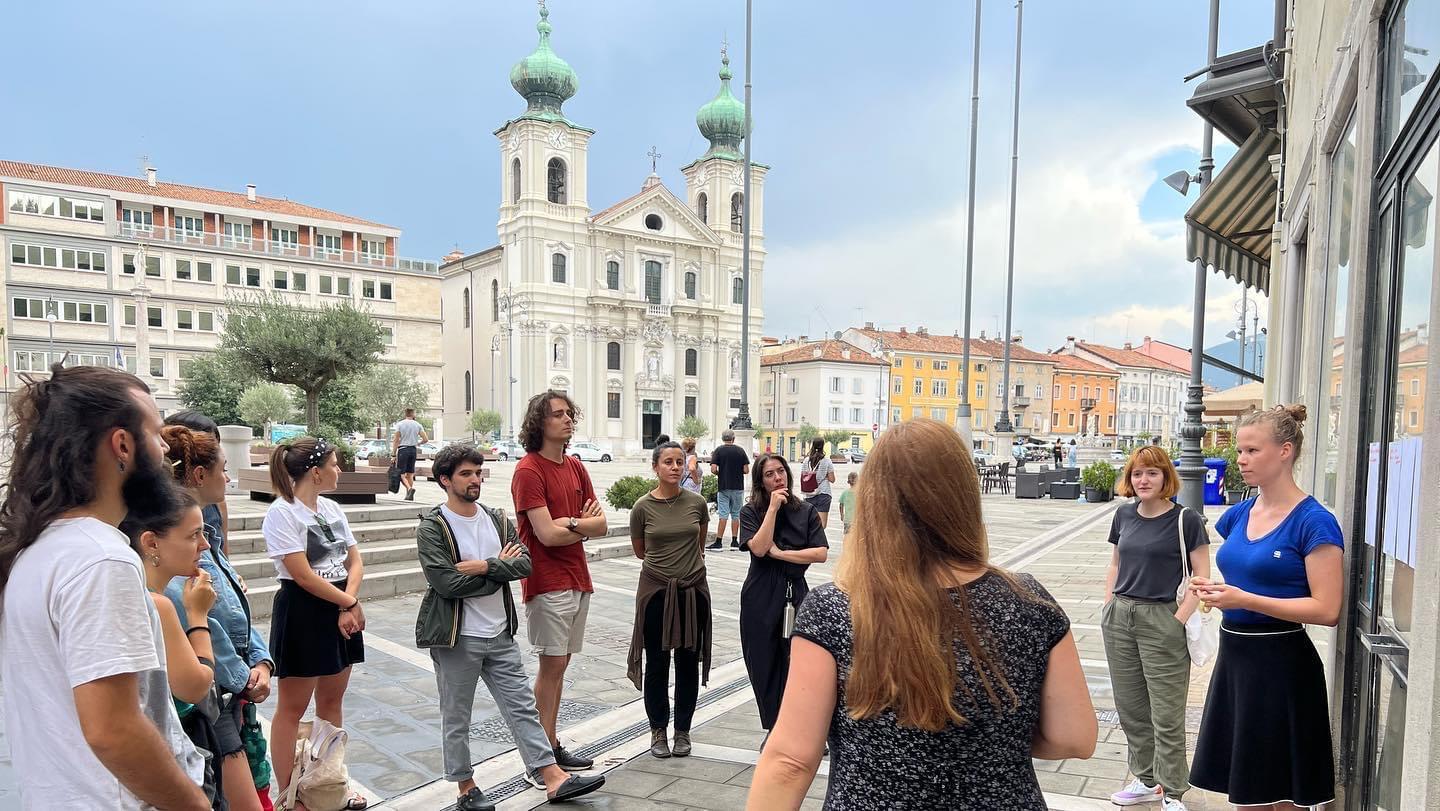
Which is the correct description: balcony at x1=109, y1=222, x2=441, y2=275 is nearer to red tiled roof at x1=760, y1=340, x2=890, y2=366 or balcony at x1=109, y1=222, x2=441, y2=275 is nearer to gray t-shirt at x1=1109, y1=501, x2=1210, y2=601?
red tiled roof at x1=760, y1=340, x2=890, y2=366

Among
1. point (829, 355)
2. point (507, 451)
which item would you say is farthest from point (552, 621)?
point (829, 355)

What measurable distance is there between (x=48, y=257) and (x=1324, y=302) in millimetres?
68285

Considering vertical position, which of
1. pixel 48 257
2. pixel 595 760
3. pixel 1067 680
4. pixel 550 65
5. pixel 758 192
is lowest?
pixel 595 760

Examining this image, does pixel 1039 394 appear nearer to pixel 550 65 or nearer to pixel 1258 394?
pixel 550 65

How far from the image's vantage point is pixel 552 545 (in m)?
4.56

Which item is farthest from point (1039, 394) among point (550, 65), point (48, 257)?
point (48, 257)

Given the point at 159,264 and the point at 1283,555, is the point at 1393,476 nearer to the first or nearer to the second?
the point at 1283,555

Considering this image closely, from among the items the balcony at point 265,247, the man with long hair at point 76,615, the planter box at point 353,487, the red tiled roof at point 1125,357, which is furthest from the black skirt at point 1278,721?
the red tiled roof at point 1125,357

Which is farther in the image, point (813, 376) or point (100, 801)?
point (813, 376)

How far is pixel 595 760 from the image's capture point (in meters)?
4.83

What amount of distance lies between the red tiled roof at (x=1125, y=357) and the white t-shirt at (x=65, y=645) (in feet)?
333

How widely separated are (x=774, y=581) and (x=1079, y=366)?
91.6 m

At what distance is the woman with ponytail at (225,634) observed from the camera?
9.71ft

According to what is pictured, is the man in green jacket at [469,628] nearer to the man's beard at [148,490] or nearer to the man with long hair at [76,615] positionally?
the man's beard at [148,490]
